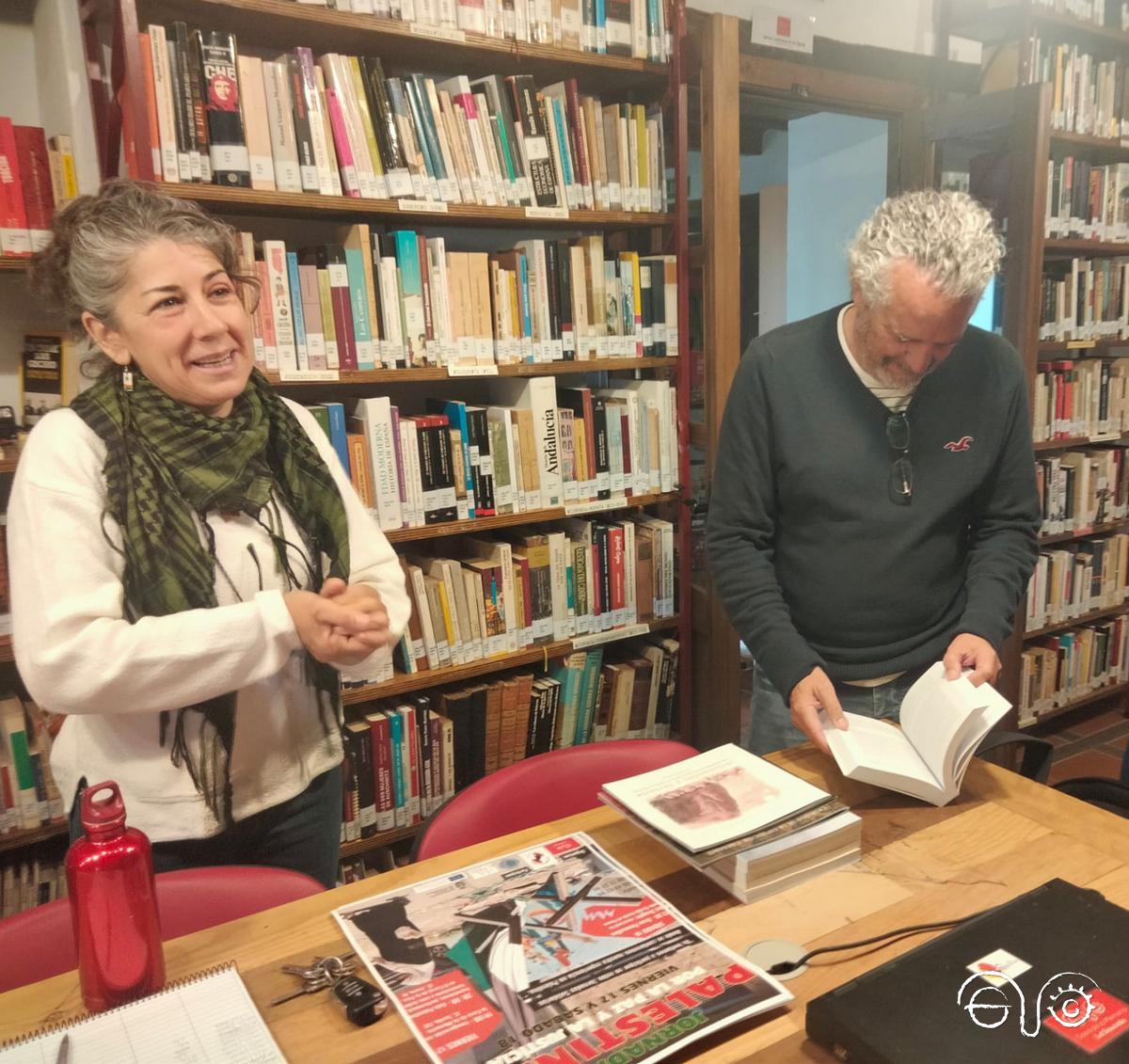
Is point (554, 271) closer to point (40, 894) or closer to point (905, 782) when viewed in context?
point (905, 782)

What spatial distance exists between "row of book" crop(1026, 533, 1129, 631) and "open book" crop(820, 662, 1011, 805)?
234cm

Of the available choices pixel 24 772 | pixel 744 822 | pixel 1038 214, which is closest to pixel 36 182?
pixel 24 772

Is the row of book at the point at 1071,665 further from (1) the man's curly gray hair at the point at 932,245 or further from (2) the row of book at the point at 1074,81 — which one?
(1) the man's curly gray hair at the point at 932,245

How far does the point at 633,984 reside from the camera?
88cm

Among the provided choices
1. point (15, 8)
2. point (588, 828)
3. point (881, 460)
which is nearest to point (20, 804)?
point (588, 828)

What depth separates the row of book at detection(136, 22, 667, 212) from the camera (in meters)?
1.84

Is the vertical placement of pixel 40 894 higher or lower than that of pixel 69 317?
lower

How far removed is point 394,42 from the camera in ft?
6.88

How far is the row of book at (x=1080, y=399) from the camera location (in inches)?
131

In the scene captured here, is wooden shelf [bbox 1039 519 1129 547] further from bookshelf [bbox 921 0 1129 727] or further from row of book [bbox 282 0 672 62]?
row of book [bbox 282 0 672 62]

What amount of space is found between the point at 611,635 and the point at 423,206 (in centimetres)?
123

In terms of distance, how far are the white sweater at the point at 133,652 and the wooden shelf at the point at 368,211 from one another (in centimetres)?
80

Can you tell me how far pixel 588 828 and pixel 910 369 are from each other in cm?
99

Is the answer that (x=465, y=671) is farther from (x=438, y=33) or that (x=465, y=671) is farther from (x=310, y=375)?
(x=438, y=33)
